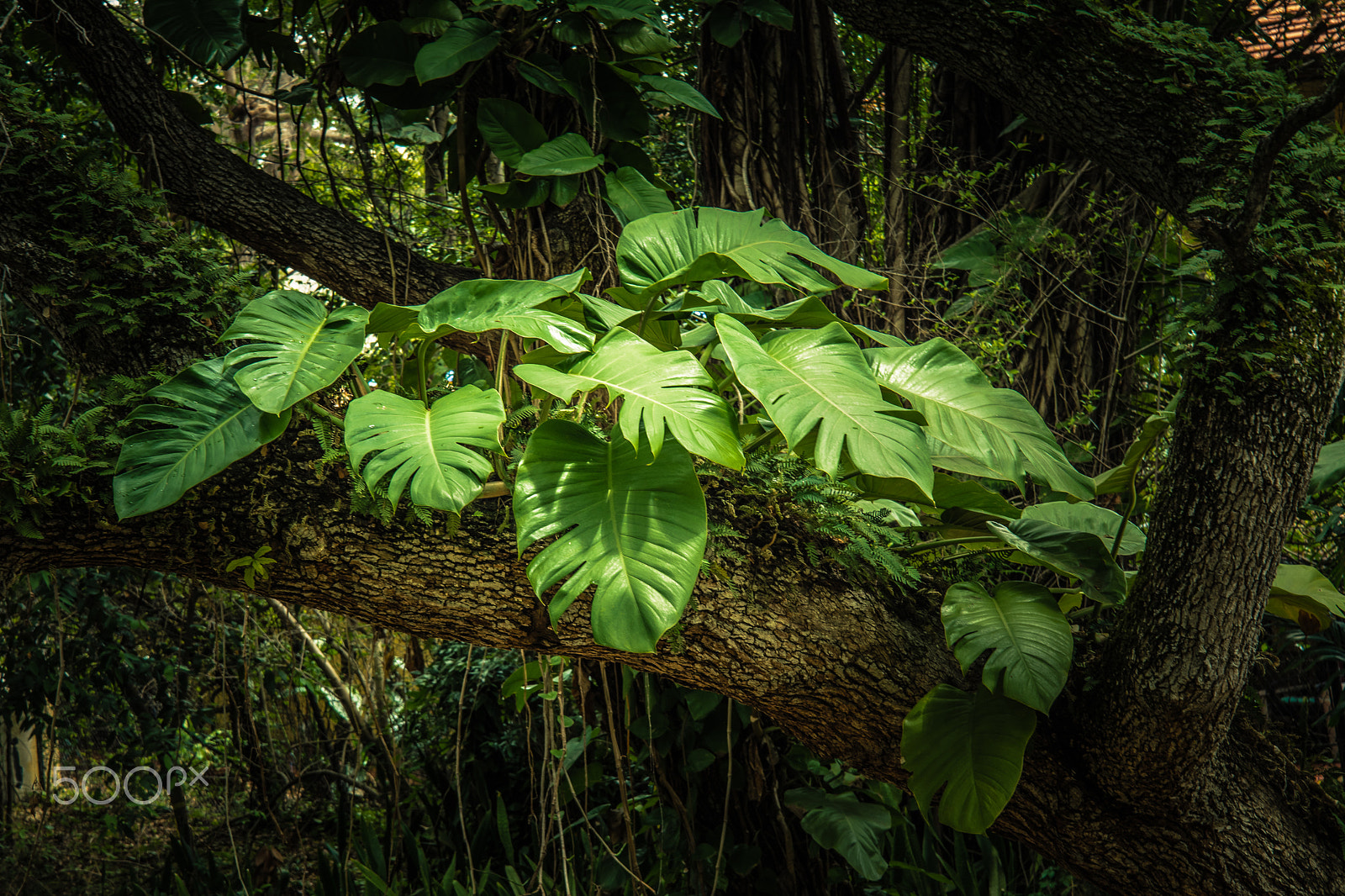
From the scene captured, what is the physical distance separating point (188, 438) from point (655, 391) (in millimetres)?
727

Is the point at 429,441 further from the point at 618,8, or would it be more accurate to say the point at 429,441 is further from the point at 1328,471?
the point at 1328,471

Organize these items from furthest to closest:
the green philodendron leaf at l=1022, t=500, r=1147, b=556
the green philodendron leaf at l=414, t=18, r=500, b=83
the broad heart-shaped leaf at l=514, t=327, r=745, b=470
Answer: the green philodendron leaf at l=414, t=18, r=500, b=83, the green philodendron leaf at l=1022, t=500, r=1147, b=556, the broad heart-shaped leaf at l=514, t=327, r=745, b=470

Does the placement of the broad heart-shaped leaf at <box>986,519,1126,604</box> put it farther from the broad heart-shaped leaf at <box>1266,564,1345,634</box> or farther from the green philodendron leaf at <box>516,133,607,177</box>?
the green philodendron leaf at <box>516,133,607,177</box>

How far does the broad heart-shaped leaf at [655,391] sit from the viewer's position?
41.4 inches

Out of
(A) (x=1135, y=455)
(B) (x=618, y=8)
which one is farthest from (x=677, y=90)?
(A) (x=1135, y=455)

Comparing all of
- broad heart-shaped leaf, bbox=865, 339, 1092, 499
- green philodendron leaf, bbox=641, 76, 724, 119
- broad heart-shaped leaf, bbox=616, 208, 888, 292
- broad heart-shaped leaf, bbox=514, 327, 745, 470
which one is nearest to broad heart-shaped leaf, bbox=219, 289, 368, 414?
broad heart-shaped leaf, bbox=514, 327, 745, 470

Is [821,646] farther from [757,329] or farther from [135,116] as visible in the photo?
[135,116]

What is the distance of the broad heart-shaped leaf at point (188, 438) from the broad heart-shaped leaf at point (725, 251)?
0.67 meters

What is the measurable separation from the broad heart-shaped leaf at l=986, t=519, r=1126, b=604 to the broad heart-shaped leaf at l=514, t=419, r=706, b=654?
0.64m

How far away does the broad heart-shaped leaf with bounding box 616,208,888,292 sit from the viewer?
4.93 ft

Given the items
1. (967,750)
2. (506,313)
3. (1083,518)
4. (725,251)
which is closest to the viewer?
(506,313)

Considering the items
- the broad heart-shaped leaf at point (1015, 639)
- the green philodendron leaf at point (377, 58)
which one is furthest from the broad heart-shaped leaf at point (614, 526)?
the green philodendron leaf at point (377, 58)

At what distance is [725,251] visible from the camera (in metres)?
1.57

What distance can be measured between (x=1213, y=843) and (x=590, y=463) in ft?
4.13
